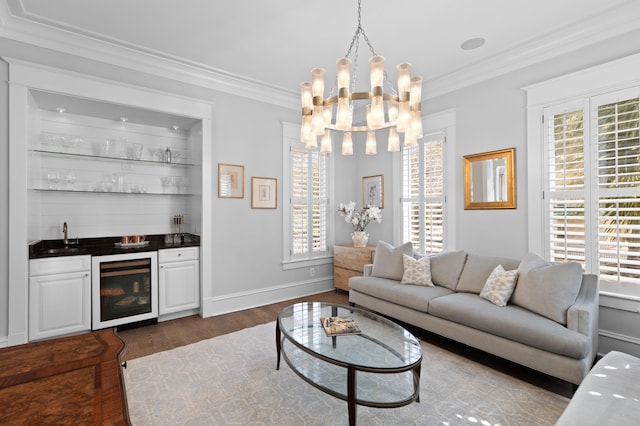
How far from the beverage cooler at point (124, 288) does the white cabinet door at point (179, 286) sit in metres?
0.08

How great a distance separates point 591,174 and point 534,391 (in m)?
2.01

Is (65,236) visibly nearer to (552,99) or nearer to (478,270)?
(478,270)

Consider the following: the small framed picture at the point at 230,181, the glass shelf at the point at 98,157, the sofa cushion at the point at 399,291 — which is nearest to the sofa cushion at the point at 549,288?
the sofa cushion at the point at 399,291

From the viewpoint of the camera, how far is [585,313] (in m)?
2.26

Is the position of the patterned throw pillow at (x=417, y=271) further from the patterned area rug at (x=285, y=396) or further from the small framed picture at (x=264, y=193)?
the small framed picture at (x=264, y=193)

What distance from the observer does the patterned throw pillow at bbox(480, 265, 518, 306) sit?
9.36 ft

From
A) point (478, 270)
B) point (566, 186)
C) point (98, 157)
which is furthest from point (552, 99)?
point (98, 157)

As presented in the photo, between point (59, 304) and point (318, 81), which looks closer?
point (318, 81)

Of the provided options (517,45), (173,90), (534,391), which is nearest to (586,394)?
(534,391)

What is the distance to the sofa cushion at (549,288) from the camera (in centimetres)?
249

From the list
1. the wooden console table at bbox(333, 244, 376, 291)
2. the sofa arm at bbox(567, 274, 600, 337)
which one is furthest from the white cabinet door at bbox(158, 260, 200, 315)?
the sofa arm at bbox(567, 274, 600, 337)

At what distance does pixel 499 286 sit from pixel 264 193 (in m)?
3.04

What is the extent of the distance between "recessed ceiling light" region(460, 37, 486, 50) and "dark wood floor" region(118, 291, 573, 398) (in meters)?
3.02

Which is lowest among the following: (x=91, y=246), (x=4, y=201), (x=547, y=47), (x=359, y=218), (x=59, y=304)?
(x=59, y=304)
